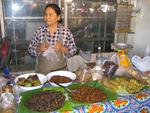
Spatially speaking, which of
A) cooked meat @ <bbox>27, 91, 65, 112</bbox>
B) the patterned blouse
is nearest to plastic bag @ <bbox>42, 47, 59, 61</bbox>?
the patterned blouse

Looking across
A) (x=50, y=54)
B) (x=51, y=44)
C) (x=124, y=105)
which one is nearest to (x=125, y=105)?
(x=124, y=105)

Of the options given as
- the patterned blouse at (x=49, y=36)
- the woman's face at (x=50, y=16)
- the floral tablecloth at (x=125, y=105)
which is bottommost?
the floral tablecloth at (x=125, y=105)

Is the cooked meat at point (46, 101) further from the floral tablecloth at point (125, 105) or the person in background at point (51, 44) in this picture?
the person in background at point (51, 44)

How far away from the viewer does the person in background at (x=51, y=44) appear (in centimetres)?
190

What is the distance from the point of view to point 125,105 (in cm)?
131

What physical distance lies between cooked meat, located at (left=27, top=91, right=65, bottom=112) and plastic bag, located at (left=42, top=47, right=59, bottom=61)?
653 millimetres

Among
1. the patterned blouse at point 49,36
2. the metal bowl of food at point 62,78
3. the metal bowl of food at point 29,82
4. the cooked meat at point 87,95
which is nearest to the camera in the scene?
the cooked meat at point 87,95

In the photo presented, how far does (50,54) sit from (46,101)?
765mm

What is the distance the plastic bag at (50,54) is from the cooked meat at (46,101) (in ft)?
2.14

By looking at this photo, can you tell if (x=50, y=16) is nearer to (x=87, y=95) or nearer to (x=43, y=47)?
(x=43, y=47)

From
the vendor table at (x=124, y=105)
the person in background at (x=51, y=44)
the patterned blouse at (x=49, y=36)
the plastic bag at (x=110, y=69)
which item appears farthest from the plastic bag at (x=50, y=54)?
the vendor table at (x=124, y=105)

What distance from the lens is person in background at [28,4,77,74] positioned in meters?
1.90

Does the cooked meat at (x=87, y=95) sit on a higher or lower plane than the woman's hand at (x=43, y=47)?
lower

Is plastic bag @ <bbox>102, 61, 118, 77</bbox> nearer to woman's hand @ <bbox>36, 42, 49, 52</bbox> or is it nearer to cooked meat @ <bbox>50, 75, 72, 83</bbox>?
cooked meat @ <bbox>50, 75, 72, 83</bbox>
